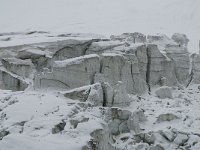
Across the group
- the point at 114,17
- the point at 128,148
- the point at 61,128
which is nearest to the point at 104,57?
the point at 128,148

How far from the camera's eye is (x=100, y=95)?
28.8 m

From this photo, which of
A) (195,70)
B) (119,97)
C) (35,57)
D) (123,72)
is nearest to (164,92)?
(123,72)

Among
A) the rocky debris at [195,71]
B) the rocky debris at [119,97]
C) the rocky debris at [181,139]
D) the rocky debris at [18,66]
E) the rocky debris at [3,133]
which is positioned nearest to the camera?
the rocky debris at [3,133]

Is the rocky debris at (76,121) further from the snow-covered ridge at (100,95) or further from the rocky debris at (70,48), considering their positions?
the rocky debris at (70,48)

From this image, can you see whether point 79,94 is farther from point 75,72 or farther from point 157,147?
point 157,147

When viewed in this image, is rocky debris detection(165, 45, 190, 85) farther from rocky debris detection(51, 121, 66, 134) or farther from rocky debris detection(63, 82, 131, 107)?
rocky debris detection(51, 121, 66, 134)

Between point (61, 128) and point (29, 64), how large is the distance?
46.2ft

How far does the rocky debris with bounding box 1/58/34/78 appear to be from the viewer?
35.4m

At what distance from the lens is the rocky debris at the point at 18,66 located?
35.4 meters

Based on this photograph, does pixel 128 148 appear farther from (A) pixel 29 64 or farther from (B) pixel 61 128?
(A) pixel 29 64

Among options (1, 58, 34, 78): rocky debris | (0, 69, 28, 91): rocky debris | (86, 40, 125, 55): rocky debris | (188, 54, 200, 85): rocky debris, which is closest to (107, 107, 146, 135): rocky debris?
(0, 69, 28, 91): rocky debris

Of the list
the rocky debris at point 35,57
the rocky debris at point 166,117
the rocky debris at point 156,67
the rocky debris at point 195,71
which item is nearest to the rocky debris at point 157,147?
the rocky debris at point 166,117

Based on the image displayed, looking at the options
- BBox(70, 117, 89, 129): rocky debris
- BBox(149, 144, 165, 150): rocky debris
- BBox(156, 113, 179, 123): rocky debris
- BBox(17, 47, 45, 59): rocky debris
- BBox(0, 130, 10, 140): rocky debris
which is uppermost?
BBox(17, 47, 45, 59): rocky debris

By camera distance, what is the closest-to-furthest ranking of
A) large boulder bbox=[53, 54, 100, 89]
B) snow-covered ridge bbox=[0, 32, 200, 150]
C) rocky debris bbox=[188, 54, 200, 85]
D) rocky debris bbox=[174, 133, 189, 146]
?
1. snow-covered ridge bbox=[0, 32, 200, 150]
2. rocky debris bbox=[174, 133, 189, 146]
3. large boulder bbox=[53, 54, 100, 89]
4. rocky debris bbox=[188, 54, 200, 85]
